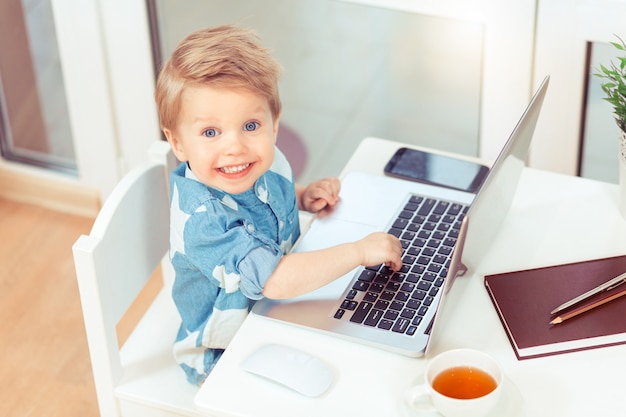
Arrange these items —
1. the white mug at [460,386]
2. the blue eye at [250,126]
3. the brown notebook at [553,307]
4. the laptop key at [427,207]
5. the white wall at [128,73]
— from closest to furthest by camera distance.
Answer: the white mug at [460,386] < the brown notebook at [553,307] < the blue eye at [250,126] < the laptop key at [427,207] < the white wall at [128,73]

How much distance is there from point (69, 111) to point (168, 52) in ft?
1.11

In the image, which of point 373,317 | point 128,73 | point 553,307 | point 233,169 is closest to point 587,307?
point 553,307

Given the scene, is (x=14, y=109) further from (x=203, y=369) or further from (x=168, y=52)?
(x=203, y=369)

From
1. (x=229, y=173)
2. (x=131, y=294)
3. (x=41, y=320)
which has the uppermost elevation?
(x=229, y=173)

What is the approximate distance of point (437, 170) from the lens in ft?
5.41

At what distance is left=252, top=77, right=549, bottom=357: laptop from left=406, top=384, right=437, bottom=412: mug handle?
3.6 inches

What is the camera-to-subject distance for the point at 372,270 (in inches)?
55.8

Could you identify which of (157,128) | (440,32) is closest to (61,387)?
(157,128)

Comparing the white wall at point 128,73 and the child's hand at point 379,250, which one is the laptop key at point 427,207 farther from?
the white wall at point 128,73

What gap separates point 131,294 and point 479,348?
1.85 ft

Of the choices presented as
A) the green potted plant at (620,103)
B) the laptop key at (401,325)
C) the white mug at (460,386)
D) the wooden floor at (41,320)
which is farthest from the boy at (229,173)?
the wooden floor at (41,320)

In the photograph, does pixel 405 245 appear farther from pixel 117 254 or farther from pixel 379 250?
pixel 117 254

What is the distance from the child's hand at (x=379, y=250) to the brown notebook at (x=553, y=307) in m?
0.13

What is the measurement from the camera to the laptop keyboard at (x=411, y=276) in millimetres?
1323
